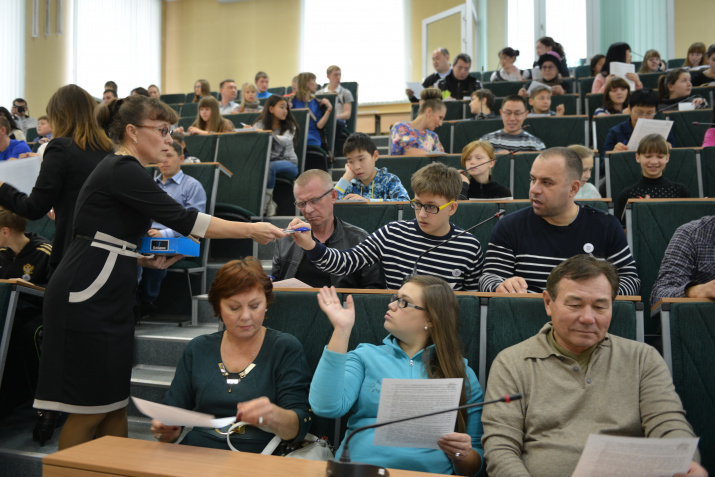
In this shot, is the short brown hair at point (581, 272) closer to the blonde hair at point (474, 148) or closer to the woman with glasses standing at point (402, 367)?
the woman with glasses standing at point (402, 367)

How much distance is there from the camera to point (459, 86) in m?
7.11

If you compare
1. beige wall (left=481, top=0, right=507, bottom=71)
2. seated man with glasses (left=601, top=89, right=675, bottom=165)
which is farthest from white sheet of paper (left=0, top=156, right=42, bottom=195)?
beige wall (left=481, top=0, right=507, bottom=71)

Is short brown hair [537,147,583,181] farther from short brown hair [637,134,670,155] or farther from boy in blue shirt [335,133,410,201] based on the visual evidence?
short brown hair [637,134,670,155]

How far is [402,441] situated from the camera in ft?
4.99

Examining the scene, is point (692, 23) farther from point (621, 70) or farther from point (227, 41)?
point (227, 41)

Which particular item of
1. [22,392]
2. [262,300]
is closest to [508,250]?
[262,300]

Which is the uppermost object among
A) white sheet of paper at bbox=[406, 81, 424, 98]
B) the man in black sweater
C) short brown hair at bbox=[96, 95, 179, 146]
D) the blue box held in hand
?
the man in black sweater

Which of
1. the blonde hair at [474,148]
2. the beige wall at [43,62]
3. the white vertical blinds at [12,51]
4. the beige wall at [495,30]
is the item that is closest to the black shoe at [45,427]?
the blonde hair at [474,148]

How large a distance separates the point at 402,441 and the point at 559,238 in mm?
1152

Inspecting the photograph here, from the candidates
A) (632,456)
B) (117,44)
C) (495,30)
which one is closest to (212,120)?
(632,456)

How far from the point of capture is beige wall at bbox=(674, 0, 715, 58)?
30.8 feet

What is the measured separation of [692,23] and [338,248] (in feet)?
29.7

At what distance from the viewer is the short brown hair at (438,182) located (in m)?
2.37

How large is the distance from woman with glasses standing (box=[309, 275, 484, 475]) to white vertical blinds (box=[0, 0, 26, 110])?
8540 millimetres
